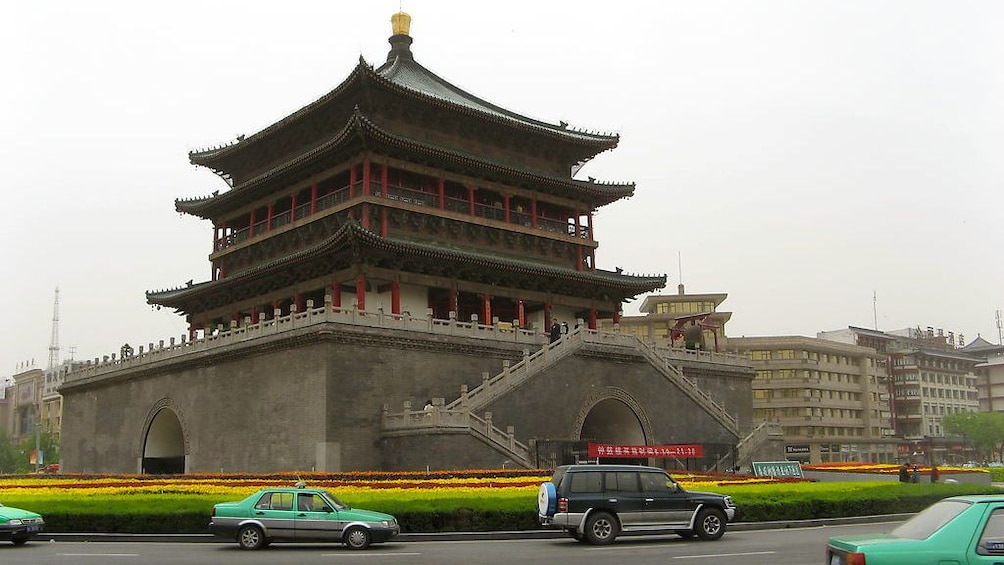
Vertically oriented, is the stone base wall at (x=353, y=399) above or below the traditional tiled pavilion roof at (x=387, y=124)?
below

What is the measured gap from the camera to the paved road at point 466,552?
51.5ft

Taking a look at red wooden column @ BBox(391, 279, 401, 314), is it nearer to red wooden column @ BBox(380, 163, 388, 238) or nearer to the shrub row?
red wooden column @ BBox(380, 163, 388, 238)

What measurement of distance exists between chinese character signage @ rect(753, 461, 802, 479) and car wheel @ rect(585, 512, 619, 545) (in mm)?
16481

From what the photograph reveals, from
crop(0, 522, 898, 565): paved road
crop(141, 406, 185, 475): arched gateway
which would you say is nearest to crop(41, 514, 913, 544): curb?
crop(0, 522, 898, 565): paved road

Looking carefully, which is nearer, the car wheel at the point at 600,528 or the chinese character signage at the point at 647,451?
the car wheel at the point at 600,528

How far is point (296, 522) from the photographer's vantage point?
18656 mm

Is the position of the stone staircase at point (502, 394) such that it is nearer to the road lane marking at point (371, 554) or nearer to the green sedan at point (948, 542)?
the road lane marking at point (371, 554)

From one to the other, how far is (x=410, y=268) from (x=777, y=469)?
17.9 meters

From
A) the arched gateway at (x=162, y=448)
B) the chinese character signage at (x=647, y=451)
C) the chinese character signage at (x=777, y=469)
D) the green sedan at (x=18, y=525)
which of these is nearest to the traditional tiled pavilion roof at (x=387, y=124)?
the arched gateway at (x=162, y=448)

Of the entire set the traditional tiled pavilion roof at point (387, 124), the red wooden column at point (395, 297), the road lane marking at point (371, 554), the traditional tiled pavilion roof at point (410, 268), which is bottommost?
the road lane marking at point (371, 554)

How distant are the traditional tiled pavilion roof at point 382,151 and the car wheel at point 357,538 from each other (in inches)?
1018

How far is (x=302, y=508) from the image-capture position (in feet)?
61.8

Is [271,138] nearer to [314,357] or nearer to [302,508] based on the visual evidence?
[314,357]

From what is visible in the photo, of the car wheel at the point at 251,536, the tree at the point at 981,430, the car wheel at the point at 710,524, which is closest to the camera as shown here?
the car wheel at the point at 251,536
